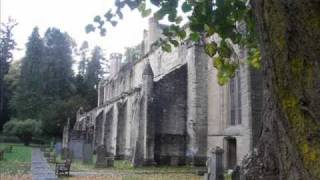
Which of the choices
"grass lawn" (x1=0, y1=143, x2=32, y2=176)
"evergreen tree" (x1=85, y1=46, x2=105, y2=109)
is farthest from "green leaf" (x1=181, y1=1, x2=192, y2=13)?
"evergreen tree" (x1=85, y1=46, x2=105, y2=109)

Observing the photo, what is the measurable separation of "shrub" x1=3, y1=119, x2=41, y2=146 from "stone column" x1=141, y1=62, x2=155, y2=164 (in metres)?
36.0

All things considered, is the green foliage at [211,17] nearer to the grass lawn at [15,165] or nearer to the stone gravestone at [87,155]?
the grass lawn at [15,165]

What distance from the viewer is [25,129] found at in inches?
2202

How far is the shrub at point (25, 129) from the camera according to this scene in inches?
2202

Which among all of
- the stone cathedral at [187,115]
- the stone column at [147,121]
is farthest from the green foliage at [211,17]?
the stone column at [147,121]

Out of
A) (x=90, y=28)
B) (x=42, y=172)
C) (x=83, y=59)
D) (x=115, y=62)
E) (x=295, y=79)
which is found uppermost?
(x=83, y=59)

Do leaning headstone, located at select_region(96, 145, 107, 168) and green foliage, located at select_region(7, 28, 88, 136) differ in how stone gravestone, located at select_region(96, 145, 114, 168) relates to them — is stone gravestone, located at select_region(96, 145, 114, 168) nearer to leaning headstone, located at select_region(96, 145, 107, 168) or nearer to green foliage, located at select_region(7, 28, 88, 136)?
leaning headstone, located at select_region(96, 145, 107, 168)

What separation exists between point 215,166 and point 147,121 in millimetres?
10922

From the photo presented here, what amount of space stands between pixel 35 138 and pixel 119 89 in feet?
66.8

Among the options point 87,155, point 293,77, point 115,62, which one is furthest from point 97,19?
point 115,62

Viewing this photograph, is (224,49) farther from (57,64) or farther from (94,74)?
(94,74)

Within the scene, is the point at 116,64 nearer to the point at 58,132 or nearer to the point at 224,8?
the point at 58,132

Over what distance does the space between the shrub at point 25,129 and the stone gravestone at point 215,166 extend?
46.9m

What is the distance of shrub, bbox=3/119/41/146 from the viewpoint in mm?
55938
